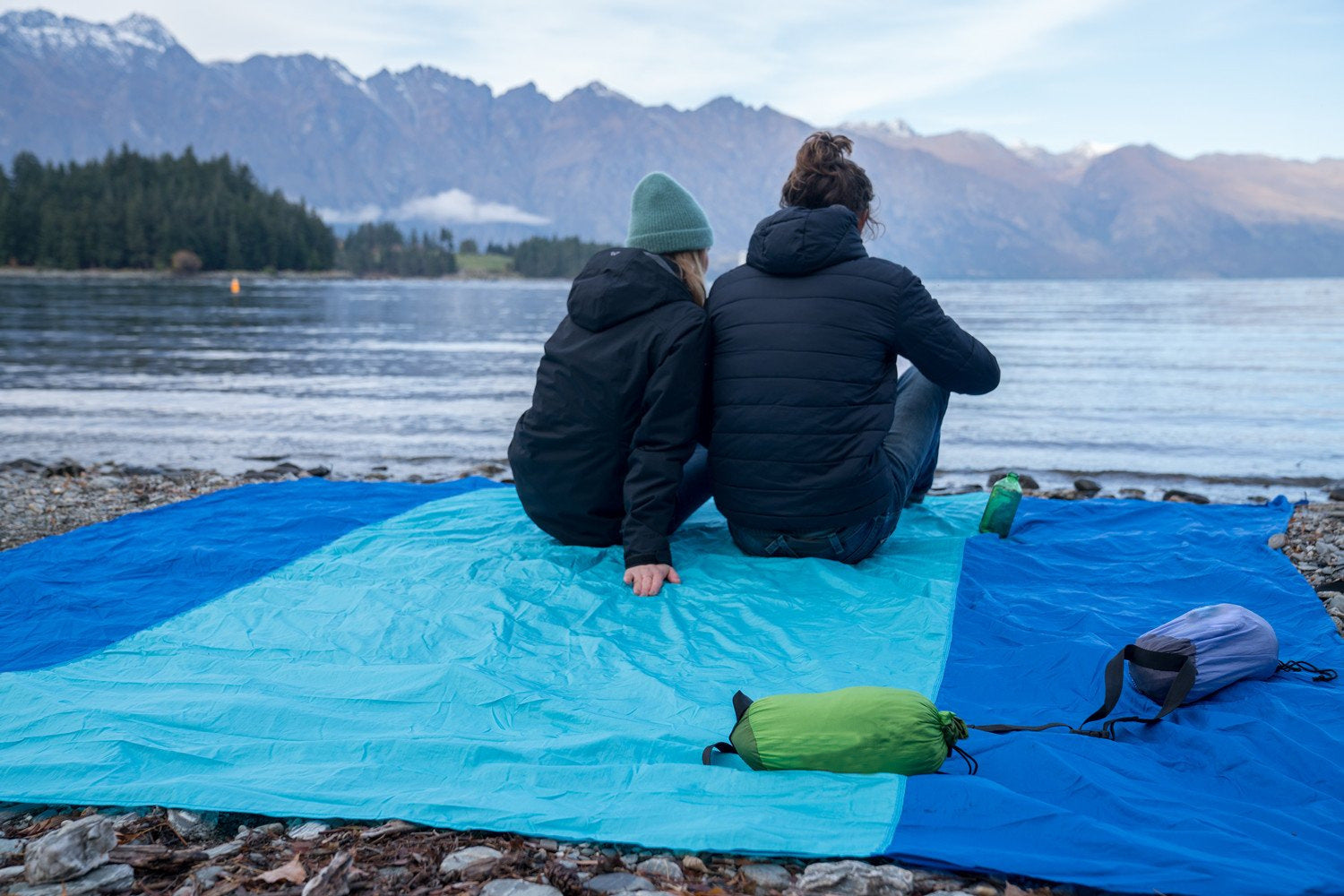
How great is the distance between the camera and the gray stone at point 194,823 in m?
2.71

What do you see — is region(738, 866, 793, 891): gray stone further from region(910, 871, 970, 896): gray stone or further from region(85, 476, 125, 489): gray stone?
region(85, 476, 125, 489): gray stone

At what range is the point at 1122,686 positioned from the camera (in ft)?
10.8

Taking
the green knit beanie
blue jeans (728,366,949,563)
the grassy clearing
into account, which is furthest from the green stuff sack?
the grassy clearing

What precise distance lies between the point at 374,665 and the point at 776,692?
1549 millimetres

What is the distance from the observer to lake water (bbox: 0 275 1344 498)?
1137 cm

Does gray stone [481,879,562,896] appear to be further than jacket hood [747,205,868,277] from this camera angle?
No

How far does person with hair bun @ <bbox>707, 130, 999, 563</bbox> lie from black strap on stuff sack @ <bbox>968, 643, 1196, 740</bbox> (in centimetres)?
146

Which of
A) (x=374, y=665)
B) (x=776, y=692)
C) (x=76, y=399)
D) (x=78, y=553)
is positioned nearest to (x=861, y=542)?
(x=776, y=692)

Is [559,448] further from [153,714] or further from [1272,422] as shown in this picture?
[1272,422]

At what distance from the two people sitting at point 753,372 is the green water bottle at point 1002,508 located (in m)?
1.08

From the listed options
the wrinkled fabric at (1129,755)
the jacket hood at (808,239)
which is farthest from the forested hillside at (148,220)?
the wrinkled fabric at (1129,755)

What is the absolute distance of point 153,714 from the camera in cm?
324

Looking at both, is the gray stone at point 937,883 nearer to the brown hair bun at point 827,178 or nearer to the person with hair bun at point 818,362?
the person with hair bun at point 818,362

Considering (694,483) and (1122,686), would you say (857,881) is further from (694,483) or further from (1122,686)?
(694,483)
